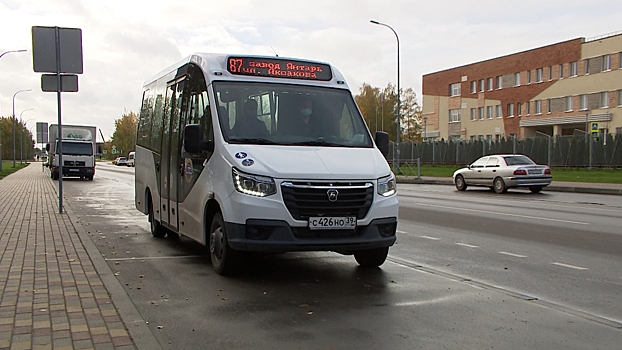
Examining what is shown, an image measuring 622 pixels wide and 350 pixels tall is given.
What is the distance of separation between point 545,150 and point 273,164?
38915mm

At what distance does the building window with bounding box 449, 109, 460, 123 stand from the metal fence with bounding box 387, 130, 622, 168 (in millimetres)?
18714

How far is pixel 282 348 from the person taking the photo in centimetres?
476

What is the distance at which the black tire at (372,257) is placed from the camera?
25.7ft

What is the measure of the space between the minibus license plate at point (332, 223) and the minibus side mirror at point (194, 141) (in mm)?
1599

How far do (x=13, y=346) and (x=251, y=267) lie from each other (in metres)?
3.74

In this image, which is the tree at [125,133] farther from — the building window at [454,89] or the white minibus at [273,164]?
the white minibus at [273,164]

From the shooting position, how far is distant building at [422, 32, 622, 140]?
2118 inches

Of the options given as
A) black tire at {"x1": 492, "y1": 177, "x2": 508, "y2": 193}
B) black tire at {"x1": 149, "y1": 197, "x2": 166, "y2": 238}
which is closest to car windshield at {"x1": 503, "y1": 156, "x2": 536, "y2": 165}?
black tire at {"x1": 492, "y1": 177, "x2": 508, "y2": 193}

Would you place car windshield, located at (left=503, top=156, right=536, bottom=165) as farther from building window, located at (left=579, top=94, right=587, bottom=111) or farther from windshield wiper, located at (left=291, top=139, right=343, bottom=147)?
building window, located at (left=579, top=94, right=587, bottom=111)

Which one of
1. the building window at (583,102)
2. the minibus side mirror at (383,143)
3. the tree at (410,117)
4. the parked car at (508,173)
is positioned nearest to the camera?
the minibus side mirror at (383,143)

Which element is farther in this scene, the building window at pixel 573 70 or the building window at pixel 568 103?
the building window at pixel 568 103

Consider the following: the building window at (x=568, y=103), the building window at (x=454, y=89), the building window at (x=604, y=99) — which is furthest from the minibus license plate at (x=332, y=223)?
the building window at (x=454, y=89)

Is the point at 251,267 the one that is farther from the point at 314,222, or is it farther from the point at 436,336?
the point at 436,336

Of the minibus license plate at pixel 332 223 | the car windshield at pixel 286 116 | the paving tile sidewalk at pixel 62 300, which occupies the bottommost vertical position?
the paving tile sidewalk at pixel 62 300
